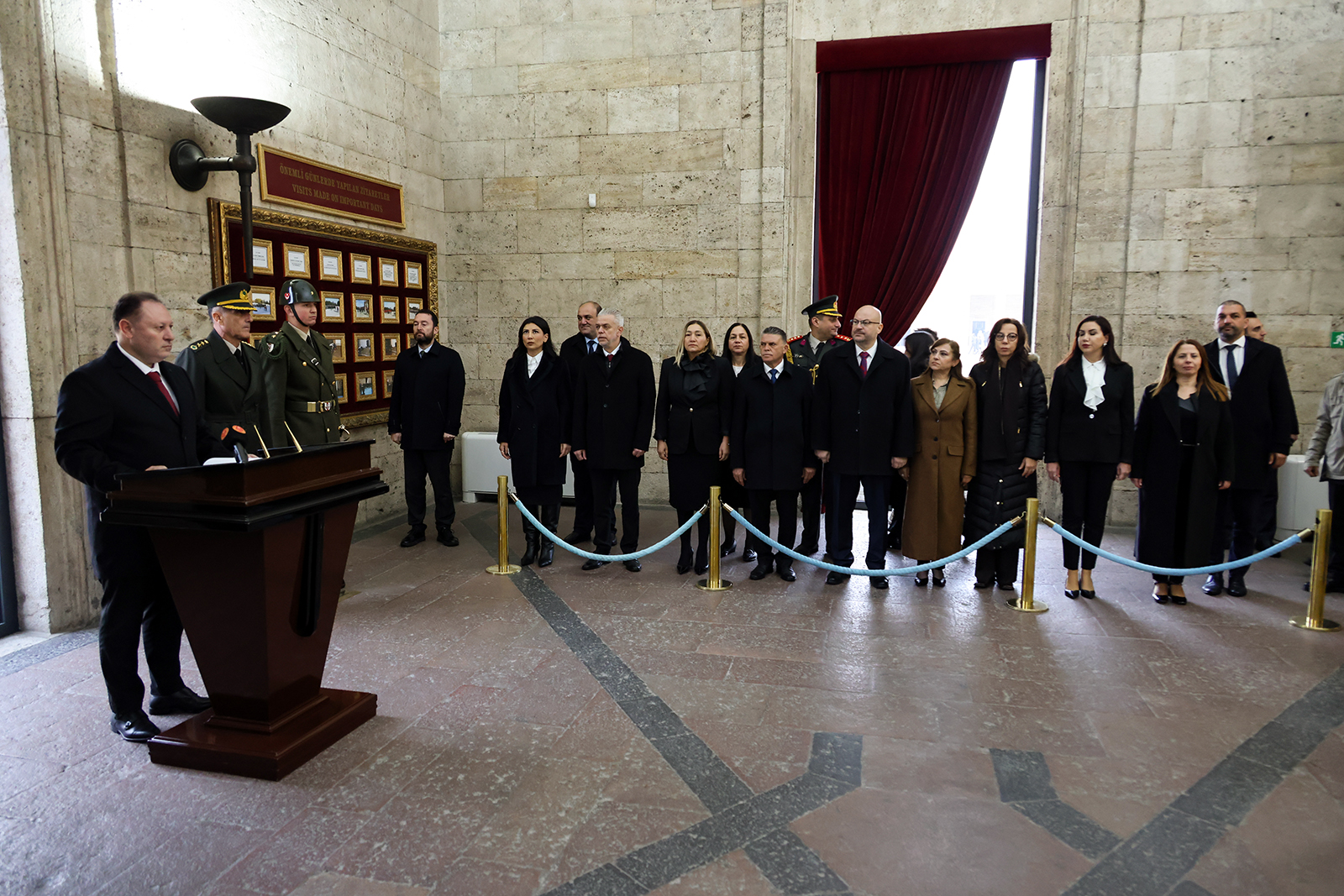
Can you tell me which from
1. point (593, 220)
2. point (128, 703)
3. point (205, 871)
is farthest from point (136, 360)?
point (593, 220)

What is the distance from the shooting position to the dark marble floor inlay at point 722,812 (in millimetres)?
2486

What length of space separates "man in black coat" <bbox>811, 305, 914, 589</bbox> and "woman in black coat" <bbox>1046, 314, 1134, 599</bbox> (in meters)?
0.91

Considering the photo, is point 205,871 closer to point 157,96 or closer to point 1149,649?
point 1149,649

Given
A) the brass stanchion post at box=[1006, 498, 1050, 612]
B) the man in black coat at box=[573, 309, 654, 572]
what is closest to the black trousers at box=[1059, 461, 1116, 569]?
the brass stanchion post at box=[1006, 498, 1050, 612]

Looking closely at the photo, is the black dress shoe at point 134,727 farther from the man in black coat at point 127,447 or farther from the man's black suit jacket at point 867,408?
the man's black suit jacket at point 867,408

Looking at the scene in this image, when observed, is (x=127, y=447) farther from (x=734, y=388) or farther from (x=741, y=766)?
(x=734, y=388)

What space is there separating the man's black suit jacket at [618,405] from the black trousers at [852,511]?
1.38m

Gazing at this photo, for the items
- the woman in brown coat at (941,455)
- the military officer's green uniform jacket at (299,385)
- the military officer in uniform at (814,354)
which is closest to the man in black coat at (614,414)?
the military officer in uniform at (814,354)

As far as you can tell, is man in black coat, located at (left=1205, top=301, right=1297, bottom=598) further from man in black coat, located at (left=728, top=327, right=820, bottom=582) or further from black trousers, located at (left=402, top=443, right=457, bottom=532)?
black trousers, located at (left=402, top=443, right=457, bottom=532)

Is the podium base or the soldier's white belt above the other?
the soldier's white belt

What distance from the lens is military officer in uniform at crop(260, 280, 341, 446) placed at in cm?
536

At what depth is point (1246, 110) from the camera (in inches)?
272

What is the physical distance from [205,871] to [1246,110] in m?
8.47

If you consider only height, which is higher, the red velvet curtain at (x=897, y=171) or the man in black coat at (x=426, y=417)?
the red velvet curtain at (x=897, y=171)
